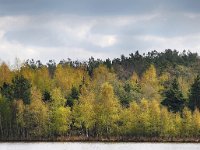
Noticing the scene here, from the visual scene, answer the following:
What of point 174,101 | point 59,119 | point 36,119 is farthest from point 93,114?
point 174,101

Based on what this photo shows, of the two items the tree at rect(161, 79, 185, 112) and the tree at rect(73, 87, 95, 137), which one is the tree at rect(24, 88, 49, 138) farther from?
the tree at rect(161, 79, 185, 112)

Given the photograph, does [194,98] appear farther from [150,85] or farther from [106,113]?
[150,85]

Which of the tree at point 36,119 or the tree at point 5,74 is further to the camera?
the tree at point 5,74

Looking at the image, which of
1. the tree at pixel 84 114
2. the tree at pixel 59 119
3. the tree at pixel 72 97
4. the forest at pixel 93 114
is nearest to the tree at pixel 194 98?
the forest at pixel 93 114

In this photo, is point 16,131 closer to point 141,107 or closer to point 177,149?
point 141,107

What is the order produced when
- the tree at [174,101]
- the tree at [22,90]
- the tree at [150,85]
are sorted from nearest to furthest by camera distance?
1. the tree at [174,101]
2. the tree at [22,90]
3. the tree at [150,85]

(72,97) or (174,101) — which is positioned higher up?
(72,97)

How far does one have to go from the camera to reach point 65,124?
90.6 meters

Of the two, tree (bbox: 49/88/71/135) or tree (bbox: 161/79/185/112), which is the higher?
tree (bbox: 161/79/185/112)

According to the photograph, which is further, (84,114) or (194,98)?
(194,98)

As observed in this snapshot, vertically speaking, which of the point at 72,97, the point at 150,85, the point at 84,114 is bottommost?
the point at 84,114

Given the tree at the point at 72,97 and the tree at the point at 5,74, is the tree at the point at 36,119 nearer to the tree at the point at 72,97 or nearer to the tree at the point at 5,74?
the tree at the point at 72,97

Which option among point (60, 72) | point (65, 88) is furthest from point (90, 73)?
point (65, 88)

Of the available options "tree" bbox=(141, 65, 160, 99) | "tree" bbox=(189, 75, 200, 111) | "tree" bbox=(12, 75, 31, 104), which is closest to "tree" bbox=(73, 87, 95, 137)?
"tree" bbox=(12, 75, 31, 104)
